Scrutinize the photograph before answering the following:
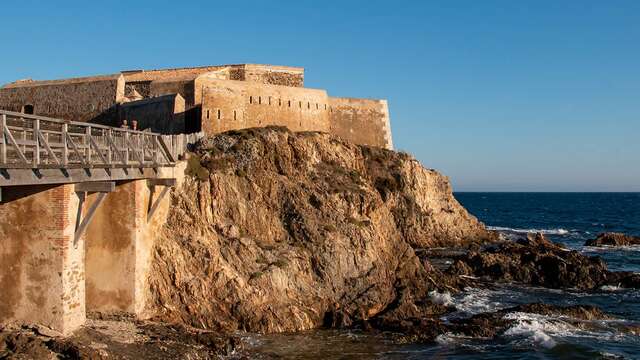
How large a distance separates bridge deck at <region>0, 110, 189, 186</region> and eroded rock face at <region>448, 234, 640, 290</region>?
873 inches

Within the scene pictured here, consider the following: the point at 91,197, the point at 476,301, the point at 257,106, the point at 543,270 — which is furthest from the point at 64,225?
the point at 543,270

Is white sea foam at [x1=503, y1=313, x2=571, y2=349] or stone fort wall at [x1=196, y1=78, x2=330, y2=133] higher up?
stone fort wall at [x1=196, y1=78, x2=330, y2=133]

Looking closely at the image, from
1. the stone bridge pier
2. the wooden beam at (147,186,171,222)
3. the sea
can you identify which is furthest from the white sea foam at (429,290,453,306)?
the stone bridge pier

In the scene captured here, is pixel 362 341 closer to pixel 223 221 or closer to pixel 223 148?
pixel 223 221

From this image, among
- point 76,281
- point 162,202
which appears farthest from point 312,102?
point 76,281

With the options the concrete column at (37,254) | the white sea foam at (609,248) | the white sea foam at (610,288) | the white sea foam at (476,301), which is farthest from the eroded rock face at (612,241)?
the concrete column at (37,254)

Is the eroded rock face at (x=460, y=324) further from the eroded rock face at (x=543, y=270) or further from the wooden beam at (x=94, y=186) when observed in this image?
the wooden beam at (x=94, y=186)

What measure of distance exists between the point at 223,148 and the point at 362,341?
13659 mm

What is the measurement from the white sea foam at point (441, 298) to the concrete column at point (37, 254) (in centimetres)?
1895

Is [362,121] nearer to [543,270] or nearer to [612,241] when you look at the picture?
[543,270]

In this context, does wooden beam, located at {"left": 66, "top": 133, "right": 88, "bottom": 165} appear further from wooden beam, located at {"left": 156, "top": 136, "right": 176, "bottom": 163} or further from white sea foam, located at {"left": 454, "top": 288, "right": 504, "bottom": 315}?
white sea foam, located at {"left": 454, "top": 288, "right": 504, "bottom": 315}

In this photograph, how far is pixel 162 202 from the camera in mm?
25703

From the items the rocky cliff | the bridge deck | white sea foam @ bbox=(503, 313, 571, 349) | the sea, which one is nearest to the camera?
the bridge deck

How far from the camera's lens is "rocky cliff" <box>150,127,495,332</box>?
25000 millimetres
